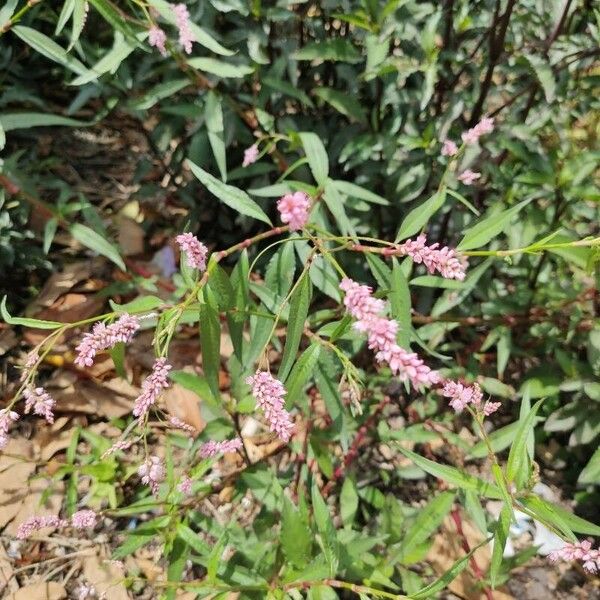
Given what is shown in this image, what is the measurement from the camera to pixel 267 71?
2.61 meters

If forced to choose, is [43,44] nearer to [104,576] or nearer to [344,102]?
[344,102]

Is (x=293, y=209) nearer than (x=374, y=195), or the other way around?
(x=293, y=209)

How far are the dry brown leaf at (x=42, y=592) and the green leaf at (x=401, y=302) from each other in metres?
1.59

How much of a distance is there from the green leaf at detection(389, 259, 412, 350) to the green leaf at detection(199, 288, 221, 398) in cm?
46

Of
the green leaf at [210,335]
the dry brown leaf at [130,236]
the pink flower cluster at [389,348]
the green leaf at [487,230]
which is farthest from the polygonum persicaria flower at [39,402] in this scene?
the dry brown leaf at [130,236]

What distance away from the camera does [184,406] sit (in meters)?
2.82

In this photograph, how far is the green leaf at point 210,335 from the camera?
157 cm

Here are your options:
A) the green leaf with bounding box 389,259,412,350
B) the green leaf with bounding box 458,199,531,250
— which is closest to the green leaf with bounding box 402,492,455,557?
the green leaf with bounding box 389,259,412,350

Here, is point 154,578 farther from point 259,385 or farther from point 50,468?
Answer: point 259,385

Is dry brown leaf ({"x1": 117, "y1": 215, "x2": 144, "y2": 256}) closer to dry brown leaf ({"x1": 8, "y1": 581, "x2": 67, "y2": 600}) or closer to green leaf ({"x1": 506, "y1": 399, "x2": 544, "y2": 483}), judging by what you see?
dry brown leaf ({"x1": 8, "y1": 581, "x2": 67, "y2": 600})

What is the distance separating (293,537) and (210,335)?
0.67 meters

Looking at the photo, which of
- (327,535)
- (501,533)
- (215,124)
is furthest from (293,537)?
(215,124)

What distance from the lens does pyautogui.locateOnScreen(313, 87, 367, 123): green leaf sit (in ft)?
8.44

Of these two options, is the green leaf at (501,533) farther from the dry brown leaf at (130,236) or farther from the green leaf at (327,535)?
the dry brown leaf at (130,236)
